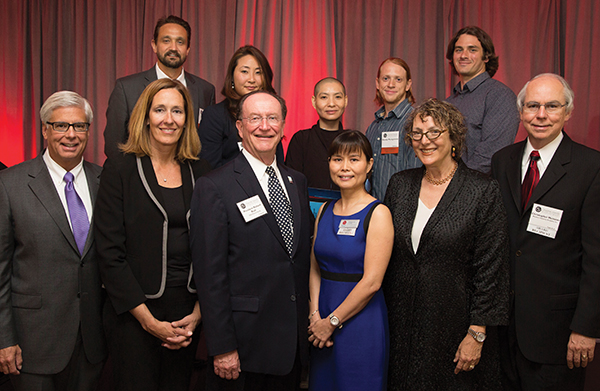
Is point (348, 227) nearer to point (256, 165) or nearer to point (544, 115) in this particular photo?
point (256, 165)

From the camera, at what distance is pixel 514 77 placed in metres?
4.75

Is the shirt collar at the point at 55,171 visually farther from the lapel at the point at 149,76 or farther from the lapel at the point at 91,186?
the lapel at the point at 149,76

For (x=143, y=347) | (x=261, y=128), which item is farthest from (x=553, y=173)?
(x=143, y=347)

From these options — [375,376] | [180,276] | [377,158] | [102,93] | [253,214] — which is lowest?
[375,376]

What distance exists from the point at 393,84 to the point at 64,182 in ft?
7.39

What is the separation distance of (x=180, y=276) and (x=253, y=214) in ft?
1.61

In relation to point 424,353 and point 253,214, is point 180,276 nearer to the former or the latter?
point 253,214

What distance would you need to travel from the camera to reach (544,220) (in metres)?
2.05

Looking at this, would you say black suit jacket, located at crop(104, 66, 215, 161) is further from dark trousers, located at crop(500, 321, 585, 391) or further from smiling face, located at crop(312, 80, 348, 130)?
dark trousers, located at crop(500, 321, 585, 391)

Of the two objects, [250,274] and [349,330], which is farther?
[349,330]

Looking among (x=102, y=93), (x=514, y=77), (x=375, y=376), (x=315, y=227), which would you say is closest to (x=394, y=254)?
(x=315, y=227)

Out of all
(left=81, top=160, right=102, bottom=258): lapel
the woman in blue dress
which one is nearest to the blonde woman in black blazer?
(left=81, top=160, right=102, bottom=258): lapel

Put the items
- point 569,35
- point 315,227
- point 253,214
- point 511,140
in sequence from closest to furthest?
point 253,214
point 315,227
point 511,140
point 569,35

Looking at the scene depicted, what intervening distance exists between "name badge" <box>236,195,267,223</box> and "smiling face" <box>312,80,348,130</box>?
155 centimetres
